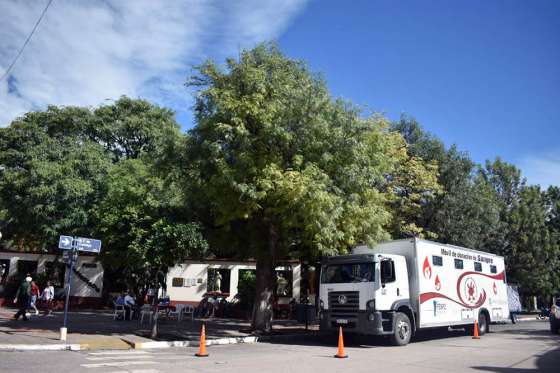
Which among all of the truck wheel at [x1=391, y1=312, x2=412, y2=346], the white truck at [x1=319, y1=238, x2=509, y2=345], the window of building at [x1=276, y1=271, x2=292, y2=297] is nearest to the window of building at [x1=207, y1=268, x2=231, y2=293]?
the window of building at [x1=276, y1=271, x2=292, y2=297]

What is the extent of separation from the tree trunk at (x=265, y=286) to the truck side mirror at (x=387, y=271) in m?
4.52

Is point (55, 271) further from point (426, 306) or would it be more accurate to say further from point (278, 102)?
point (426, 306)

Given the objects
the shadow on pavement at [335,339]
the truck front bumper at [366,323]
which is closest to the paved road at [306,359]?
the shadow on pavement at [335,339]

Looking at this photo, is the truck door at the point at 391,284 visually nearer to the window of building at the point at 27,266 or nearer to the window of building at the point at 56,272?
the window of building at the point at 56,272

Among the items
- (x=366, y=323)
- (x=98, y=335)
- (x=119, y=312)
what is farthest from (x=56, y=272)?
(x=366, y=323)

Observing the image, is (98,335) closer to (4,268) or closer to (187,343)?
(187,343)

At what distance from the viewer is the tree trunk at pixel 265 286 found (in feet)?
58.1

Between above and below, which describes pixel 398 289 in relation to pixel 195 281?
below

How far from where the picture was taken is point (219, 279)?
1181 inches

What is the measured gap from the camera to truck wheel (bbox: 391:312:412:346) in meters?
14.8

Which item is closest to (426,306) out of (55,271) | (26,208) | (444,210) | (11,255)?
(444,210)

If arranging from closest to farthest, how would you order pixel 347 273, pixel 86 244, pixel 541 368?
pixel 541 368
pixel 86 244
pixel 347 273

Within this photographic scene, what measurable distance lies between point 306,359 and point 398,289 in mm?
4866

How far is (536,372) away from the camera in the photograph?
9969 mm
